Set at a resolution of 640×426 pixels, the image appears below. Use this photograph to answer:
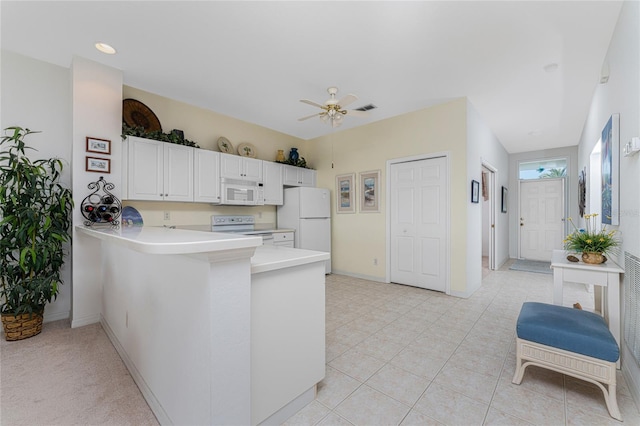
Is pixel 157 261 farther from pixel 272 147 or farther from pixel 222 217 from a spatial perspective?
pixel 272 147

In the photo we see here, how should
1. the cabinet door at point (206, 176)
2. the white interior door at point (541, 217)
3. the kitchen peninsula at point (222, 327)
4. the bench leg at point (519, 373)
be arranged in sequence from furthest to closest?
the white interior door at point (541, 217) < the cabinet door at point (206, 176) < the bench leg at point (519, 373) < the kitchen peninsula at point (222, 327)

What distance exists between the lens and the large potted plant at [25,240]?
2.31m

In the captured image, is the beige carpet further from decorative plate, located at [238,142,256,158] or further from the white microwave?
decorative plate, located at [238,142,256,158]

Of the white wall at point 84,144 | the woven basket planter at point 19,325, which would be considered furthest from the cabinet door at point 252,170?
the woven basket planter at point 19,325

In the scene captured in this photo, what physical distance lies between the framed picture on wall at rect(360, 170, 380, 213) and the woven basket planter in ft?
14.1

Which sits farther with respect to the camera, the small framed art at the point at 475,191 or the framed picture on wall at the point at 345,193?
the framed picture on wall at the point at 345,193

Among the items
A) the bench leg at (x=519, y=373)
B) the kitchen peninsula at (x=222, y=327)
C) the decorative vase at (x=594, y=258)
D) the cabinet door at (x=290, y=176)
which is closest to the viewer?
the kitchen peninsula at (x=222, y=327)

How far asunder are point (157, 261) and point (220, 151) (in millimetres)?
2965

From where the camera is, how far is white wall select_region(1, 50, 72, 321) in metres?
2.61

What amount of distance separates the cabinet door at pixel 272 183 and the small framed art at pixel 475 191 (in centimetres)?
306

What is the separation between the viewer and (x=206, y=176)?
371cm

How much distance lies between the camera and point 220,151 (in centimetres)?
411

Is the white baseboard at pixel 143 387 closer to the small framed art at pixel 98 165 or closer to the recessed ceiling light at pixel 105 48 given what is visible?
the small framed art at pixel 98 165

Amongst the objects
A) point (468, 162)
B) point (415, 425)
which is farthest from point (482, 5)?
point (415, 425)
